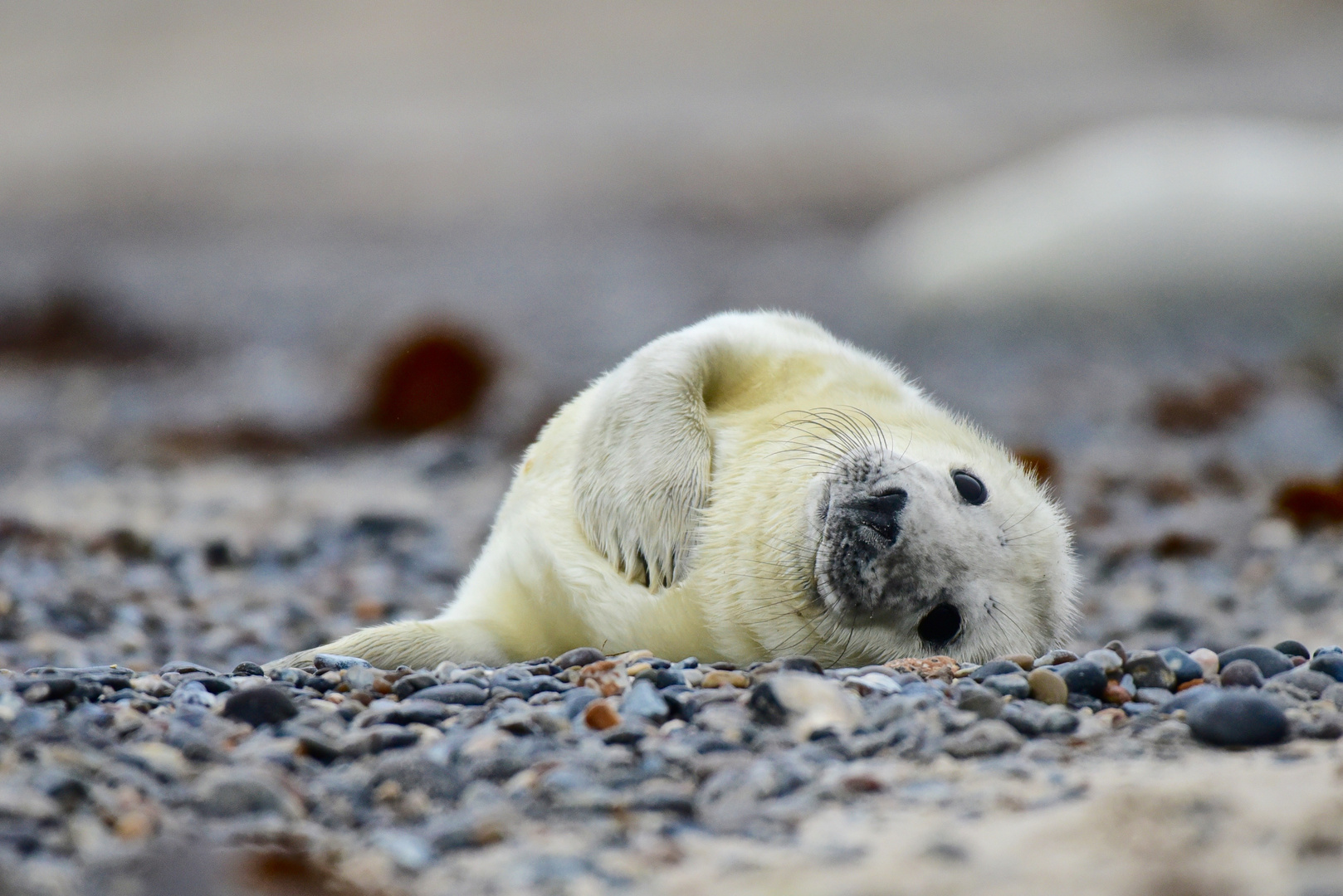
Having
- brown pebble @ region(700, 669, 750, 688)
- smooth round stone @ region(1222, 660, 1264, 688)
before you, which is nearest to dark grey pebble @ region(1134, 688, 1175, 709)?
smooth round stone @ region(1222, 660, 1264, 688)

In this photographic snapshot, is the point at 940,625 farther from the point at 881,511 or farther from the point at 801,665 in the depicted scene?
the point at 801,665

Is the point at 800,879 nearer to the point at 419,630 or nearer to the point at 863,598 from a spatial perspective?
the point at 863,598

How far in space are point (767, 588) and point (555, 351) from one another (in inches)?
314

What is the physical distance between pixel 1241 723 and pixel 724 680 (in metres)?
0.93

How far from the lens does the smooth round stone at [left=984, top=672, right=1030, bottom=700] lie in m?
2.65

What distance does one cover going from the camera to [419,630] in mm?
3463

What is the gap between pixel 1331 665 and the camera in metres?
2.82

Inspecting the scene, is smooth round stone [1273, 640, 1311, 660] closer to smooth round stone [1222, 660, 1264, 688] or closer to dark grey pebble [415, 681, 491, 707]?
smooth round stone [1222, 660, 1264, 688]

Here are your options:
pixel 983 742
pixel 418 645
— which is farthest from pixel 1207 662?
pixel 418 645

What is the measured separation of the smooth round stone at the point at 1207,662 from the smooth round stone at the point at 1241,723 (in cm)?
48

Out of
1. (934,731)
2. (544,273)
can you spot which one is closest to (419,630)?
(934,731)

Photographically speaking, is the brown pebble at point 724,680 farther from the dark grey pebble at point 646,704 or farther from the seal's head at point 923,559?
the seal's head at point 923,559

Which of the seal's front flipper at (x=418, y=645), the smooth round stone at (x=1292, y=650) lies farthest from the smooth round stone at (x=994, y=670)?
the seal's front flipper at (x=418, y=645)

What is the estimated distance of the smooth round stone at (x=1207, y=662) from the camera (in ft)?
9.44
